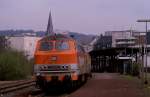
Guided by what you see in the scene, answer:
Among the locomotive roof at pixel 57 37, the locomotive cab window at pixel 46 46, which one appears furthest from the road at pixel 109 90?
the locomotive roof at pixel 57 37

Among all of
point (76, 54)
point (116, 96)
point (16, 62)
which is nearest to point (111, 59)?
point (16, 62)

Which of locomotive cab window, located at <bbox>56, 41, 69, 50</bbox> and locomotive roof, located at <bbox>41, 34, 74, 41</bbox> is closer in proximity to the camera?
locomotive cab window, located at <bbox>56, 41, 69, 50</bbox>

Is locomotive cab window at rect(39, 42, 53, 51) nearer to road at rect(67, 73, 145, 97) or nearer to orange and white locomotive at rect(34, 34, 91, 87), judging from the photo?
orange and white locomotive at rect(34, 34, 91, 87)

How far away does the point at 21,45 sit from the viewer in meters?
142

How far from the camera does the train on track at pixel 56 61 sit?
26.5 meters

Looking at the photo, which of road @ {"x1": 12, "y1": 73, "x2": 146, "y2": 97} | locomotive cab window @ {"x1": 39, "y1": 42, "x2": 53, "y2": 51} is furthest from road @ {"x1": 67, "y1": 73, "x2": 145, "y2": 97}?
locomotive cab window @ {"x1": 39, "y1": 42, "x2": 53, "y2": 51}

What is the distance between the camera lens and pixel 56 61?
2692cm

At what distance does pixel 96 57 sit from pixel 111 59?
6759 millimetres

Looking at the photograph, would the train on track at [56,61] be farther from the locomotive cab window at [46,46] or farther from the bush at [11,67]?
the bush at [11,67]

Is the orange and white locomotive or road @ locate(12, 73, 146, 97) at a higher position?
the orange and white locomotive

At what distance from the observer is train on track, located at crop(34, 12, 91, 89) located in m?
26.5

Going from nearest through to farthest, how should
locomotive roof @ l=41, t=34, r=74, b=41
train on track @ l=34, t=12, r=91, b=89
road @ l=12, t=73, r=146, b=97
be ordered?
road @ l=12, t=73, r=146, b=97, train on track @ l=34, t=12, r=91, b=89, locomotive roof @ l=41, t=34, r=74, b=41

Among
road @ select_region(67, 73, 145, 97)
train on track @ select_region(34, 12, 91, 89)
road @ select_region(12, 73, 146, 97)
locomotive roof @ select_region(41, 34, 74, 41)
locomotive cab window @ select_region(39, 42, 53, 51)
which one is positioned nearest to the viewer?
road @ select_region(67, 73, 145, 97)

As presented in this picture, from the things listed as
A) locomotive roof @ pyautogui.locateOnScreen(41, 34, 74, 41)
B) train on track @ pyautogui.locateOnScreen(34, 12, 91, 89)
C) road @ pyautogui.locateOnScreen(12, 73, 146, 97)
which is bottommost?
road @ pyautogui.locateOnScreen(12, 73, 146, 97)
